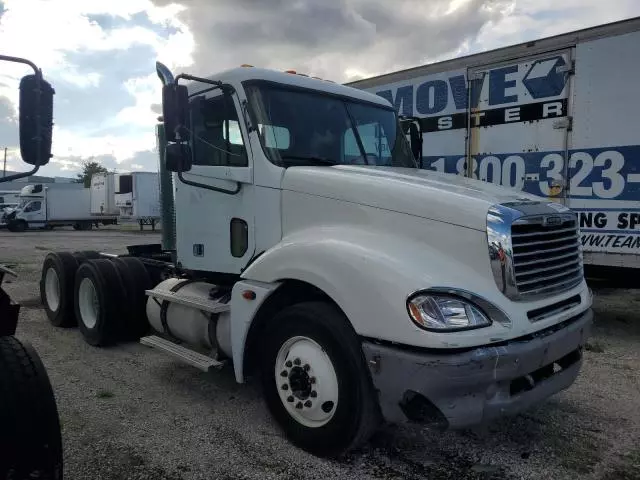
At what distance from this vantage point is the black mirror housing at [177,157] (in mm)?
4066

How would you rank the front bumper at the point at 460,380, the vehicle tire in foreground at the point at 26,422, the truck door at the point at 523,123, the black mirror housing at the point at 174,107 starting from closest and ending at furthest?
the vehicle tire in foreground at the point at 26,422 → the front bumper at the point at 460,380 → the black mirror housing at the point at 174,107 → the truck door at the point at 523,123

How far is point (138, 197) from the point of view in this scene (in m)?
30.1

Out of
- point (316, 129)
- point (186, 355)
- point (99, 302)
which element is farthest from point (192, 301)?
point (316, 129)

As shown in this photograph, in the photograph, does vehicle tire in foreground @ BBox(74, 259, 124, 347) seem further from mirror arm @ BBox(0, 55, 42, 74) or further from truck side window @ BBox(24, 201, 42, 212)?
truck side window @ BBox(24, 201, 42, 212)

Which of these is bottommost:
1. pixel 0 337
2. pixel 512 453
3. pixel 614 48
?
pixel 512 453

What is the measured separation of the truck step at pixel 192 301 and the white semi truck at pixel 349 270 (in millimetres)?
23

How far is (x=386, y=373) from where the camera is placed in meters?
2.92

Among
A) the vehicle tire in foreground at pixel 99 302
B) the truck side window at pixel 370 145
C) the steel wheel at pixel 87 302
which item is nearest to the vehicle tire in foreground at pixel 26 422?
the truck side window at pixel 370 145

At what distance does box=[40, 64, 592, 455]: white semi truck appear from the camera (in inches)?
113

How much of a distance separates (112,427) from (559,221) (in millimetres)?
3489

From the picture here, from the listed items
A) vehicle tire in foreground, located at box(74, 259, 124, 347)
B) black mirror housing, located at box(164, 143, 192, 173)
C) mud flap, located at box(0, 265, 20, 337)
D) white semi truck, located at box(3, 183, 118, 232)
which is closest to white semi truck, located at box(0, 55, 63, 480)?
mud flap, located at box(0, 265, 20, 337)

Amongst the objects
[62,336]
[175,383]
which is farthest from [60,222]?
[175,383]

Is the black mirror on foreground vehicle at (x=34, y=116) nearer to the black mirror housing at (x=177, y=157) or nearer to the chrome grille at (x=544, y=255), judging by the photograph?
the black mirror housing at (x=177, y=157)

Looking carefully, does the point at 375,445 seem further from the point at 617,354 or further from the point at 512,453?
the point at 617,354
